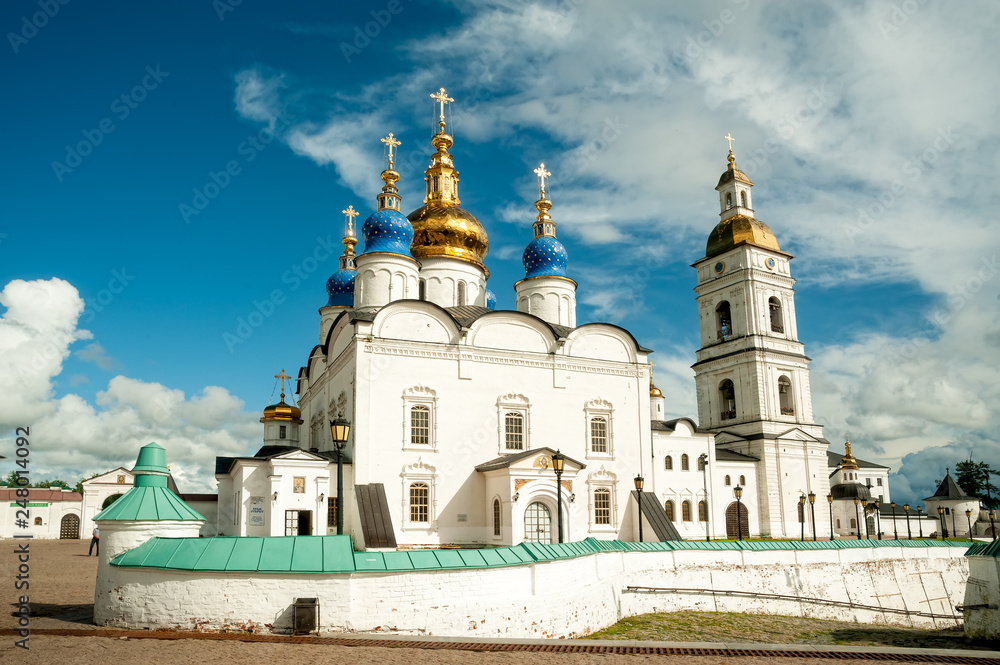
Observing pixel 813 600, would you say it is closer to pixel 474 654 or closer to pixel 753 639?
pixel 753 639

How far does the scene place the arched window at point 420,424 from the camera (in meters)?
22.0

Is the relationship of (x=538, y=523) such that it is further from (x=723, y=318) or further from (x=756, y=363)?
(x=723, y=318)

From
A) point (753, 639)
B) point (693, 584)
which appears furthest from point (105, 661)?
point (693, 584)

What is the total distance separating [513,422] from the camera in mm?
23312

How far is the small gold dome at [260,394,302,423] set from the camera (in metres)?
31.6

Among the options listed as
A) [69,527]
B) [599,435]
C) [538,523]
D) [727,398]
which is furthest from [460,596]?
[69,527]

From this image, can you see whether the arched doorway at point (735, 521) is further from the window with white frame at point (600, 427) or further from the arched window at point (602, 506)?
the window with white frame at point (600, 427)

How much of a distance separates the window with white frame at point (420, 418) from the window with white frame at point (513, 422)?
2.15 metres

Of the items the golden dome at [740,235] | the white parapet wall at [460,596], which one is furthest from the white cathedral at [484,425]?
the white parapet wall at [460,596]

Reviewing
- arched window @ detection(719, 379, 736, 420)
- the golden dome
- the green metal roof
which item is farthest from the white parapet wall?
the golden dome

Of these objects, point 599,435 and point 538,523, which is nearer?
point 538,523

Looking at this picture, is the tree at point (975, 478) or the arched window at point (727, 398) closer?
the arched window at point (727, 398)

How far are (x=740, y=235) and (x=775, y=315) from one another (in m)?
4.22

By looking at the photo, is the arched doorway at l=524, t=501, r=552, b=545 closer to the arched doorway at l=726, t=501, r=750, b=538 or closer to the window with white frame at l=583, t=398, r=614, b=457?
the window with white frame at l=583, t=398, r=614, b=457
